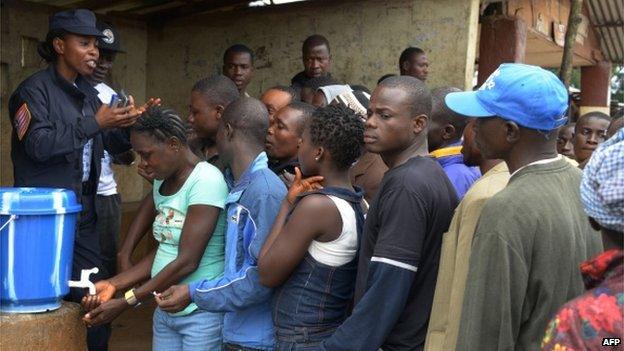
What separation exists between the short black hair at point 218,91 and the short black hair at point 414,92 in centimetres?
121

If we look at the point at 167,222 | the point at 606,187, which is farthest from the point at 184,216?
the point at 606,187

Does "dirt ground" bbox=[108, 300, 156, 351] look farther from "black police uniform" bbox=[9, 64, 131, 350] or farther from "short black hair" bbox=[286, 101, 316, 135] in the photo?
"short black hair" bbox=[286, 101, 316, 135]

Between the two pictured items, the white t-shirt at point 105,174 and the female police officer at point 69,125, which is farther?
the white t-shirt at point 105,174

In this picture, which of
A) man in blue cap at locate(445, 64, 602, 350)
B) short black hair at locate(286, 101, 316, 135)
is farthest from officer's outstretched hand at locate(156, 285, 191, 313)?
man in blue cap at locate(445, 64, 602, 350)

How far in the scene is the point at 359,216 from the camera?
2533mm

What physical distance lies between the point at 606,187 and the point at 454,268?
727mm

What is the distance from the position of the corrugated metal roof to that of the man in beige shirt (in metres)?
9.09

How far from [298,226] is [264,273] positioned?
0.79ft

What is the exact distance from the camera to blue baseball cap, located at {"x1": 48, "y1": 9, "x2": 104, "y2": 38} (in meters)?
3.74

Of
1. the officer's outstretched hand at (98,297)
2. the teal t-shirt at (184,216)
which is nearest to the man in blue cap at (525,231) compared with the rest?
the teal t-shirt at (184,216)

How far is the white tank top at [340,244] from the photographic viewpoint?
8.07ft

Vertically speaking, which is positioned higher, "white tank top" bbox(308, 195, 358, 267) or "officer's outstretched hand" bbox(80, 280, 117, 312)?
"white tank top" bbox(308, 195, 358, 267)

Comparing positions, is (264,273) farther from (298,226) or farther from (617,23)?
(617,23)
